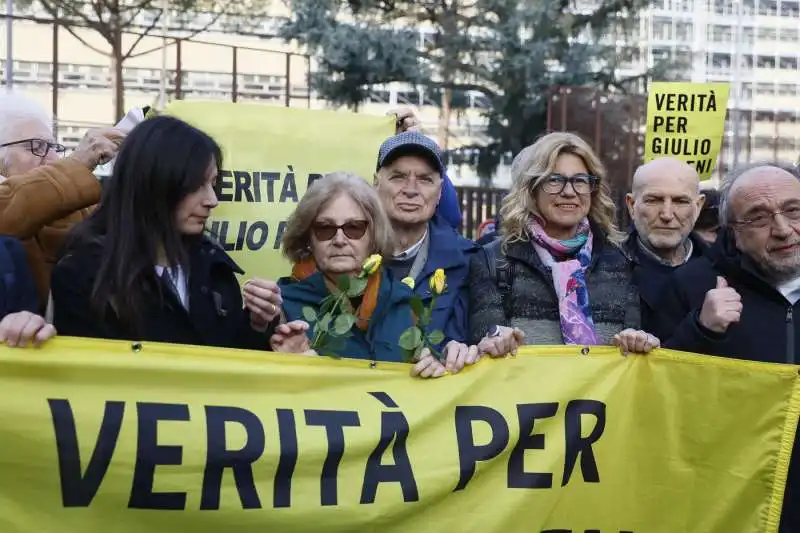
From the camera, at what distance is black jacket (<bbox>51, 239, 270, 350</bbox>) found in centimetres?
261

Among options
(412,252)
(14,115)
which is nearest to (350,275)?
(412,252)

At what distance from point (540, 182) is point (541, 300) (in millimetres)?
421

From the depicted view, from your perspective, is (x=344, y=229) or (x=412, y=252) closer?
(x=344, y=229)

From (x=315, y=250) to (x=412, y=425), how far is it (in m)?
0.70

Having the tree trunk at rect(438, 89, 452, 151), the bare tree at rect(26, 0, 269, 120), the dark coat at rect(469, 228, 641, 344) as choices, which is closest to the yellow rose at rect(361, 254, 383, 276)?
the dark coat at rect(469, 228, 641, 344)

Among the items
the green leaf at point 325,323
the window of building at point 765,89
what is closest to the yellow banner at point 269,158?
the green leaf at point 325,323

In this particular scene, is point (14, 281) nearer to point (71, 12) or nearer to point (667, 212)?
point (667, 212)

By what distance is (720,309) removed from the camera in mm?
2908

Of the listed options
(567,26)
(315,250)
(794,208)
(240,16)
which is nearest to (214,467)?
(315,250)

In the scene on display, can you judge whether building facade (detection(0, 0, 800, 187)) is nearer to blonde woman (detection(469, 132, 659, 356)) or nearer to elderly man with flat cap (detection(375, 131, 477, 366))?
blonde woman (detection(469, 132, 659, 356))

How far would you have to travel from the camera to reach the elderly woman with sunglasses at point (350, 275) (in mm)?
2898

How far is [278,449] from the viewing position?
267cm

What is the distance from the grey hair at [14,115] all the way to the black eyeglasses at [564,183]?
6.37 feet

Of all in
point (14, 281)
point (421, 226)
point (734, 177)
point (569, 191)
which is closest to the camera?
point (14, 281)
